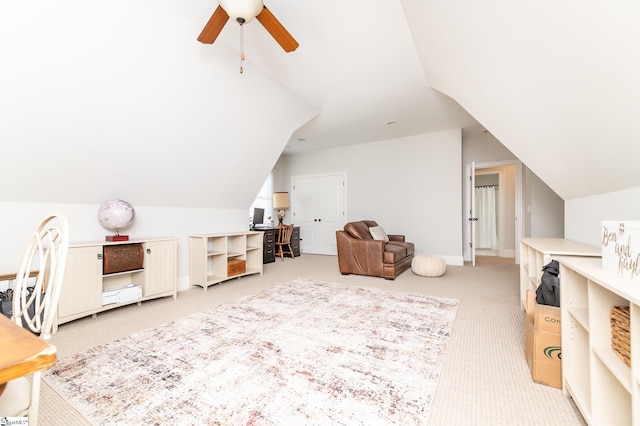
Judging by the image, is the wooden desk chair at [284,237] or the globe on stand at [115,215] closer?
the globe on stand at [115,215]

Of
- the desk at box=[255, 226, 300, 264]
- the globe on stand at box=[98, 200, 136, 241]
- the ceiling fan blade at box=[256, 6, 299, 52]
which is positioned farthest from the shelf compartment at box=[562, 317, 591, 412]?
the desk at box=[255, 226, 300, 264]

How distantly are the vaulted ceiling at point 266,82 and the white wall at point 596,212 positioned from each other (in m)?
0.11

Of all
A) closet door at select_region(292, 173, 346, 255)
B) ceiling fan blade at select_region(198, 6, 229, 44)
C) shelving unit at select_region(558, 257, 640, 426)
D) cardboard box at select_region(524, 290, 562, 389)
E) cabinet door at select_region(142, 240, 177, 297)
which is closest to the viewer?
shelving unit at select_region(558, 257, 640, 426)

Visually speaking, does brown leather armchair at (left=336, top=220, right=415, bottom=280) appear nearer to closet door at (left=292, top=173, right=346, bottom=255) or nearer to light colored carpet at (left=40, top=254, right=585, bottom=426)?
light colored carpet at (left=40, top=254, right=585, bottom=426)

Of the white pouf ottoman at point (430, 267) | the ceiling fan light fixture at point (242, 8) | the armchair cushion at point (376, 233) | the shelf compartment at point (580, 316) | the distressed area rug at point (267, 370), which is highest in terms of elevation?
the ceiling fan light fixture at point (242, 8)

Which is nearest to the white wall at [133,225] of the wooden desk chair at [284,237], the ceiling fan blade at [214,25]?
the wooden desk chair at [284,237]

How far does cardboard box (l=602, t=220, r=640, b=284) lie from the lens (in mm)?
1012

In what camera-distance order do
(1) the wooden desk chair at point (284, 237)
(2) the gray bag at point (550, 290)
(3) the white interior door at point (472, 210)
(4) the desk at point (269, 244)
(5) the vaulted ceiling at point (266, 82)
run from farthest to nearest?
(1) the wooden desk chair at point (284, 237)
(4) the desk at point (269, 244)
(3) the white interior door at point (472, 210)
(2) the gray bag at point (550, 290)
(5) the vaulted ceiling at point (266, 82)

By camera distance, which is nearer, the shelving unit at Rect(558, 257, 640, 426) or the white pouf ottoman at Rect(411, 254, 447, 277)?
the shelving unit at Rect(558, 257, 640, 426)

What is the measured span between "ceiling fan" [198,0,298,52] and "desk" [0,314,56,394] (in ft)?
6.41

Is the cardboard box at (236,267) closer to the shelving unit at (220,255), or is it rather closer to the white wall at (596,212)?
the shelving unit at (220,255)

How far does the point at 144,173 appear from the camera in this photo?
9.98 ft

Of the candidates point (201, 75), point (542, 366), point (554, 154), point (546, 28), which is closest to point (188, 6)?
point (201, 75)

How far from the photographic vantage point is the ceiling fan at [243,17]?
175 cm
